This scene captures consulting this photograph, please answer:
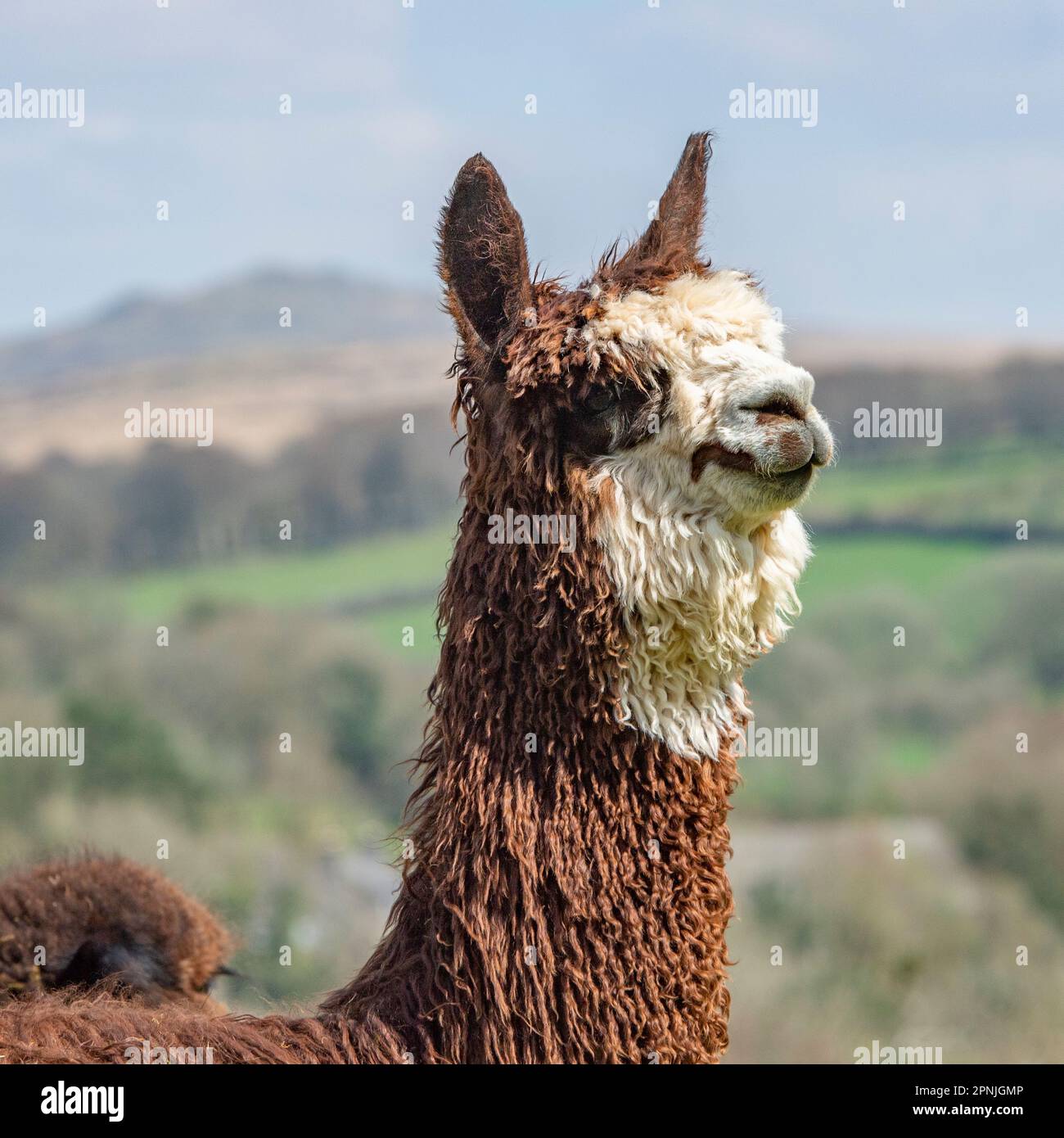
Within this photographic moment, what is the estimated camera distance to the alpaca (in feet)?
10.2

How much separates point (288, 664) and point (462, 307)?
32688 millimetres

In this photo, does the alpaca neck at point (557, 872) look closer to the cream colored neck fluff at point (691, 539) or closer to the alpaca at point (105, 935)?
the cream colored neck fluff at point (691, 539)

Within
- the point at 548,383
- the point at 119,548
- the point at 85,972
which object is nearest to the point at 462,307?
the point at 548,383

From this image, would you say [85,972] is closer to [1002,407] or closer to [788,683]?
[788,683]

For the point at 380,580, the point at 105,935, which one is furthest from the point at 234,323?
the point at 105,935

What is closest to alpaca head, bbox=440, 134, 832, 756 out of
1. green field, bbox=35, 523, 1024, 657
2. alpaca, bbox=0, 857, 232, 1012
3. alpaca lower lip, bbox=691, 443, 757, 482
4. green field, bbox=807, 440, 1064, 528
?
alpaca lower lip, bbox=691, 443, 757, 482

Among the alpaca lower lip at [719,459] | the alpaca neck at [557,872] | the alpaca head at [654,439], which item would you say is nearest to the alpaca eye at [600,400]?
the alpaca head at [654,439]

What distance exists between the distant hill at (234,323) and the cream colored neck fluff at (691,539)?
62.5 m

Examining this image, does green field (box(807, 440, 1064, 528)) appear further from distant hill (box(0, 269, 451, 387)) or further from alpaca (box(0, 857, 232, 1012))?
alpaca (box(0, 857, 232, 1012))

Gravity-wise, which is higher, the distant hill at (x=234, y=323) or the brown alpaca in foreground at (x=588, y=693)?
the distant hill at (x=234, y=323)

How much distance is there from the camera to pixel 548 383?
2.59 m

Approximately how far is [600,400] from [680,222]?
556 millimetres

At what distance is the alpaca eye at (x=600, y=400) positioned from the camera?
2.57 meters

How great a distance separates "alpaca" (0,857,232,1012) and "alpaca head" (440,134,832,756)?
1.26m
